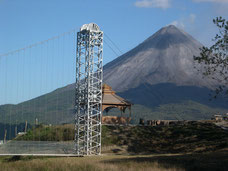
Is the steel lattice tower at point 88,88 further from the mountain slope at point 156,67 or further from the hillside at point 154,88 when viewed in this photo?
the mountain slope at point 156,67

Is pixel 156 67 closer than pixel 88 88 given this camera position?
No

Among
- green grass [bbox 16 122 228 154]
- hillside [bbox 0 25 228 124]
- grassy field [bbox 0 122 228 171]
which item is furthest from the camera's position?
hillside [bbox 0 25 228 124]

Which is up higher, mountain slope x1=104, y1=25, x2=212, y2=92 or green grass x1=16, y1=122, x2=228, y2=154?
mountain slope x1=104, y1=25, x2=212, y2=92

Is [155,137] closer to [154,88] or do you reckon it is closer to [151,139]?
[151,139]

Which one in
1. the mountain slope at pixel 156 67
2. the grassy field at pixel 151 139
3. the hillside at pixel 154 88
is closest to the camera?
the grassy field at pixel 151 139

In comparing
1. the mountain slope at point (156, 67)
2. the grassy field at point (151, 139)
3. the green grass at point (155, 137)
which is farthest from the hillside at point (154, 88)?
the grassy field at point (151, 139)

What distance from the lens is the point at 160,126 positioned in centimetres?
3959

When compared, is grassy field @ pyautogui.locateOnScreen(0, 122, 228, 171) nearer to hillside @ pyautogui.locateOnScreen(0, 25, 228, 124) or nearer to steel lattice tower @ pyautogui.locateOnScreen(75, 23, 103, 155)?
steel lattice tower @ pyautogui.locateOnScreen(75, 23, 103, 155)

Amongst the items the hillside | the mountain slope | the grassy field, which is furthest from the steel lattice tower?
the mountain slope

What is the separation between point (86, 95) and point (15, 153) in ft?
22.0

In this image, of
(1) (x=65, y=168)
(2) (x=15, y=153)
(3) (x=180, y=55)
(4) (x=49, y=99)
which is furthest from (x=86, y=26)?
(3) (x=180, y=55)

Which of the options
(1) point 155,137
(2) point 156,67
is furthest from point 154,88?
(1) point 155,137

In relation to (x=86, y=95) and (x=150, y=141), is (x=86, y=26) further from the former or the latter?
(x=150, y=141)

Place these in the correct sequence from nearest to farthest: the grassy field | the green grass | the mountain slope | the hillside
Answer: the grassy field → the green grass → the hillside → the mountain slope
